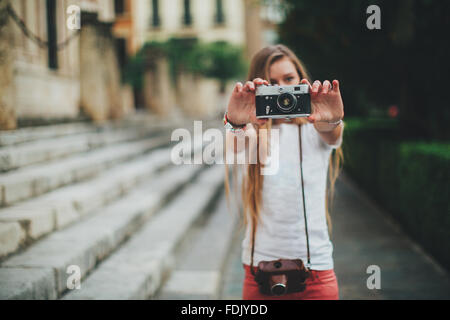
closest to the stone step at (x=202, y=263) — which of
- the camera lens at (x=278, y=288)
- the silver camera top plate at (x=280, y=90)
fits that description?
the camera lens at (x=278, y=288)

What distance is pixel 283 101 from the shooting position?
5.61 ft

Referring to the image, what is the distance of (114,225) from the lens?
4.11 meters

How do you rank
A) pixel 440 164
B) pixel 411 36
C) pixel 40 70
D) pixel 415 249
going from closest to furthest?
pixel 440 164, pixel 415 249, pixel 411 36, pixel 40 70

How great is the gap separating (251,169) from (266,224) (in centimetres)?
26

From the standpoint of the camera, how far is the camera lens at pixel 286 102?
5.58 ft

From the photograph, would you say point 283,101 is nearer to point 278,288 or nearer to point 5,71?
point 278,288

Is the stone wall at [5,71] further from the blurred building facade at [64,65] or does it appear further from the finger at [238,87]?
the finger at [238,87]

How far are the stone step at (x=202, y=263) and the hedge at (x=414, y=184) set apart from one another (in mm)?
1863

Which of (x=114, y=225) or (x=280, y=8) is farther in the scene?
(x=280, y=8)

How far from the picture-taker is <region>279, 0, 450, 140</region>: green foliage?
18.1 feet

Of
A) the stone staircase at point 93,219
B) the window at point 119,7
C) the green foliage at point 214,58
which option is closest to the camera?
the stone staircase at point 93,219

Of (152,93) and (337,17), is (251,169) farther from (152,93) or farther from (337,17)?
(152,93)
